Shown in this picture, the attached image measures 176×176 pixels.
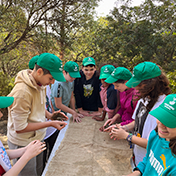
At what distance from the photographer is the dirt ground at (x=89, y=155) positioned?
5.48ft

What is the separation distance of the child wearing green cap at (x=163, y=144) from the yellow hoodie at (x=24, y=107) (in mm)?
1282

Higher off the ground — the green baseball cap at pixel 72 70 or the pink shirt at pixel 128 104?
the green baseball cap at pixel 72 70

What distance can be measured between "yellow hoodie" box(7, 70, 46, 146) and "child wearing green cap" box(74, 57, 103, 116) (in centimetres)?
115

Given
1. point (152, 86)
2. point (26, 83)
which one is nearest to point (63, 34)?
point (26, 83)

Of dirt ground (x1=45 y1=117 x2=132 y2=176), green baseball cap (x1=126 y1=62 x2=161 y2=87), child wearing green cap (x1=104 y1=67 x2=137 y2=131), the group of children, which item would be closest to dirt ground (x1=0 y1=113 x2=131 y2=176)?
dirt ground (x1=45 y1=117 x2=132 y2=176)

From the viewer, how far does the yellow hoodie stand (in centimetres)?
165

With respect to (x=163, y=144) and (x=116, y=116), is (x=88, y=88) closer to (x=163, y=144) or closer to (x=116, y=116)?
(x=116, y=116)

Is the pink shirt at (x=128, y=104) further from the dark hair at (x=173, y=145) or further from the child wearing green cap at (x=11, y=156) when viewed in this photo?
the child wearing green cap at (x=11, y=156)

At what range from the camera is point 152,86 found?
4.96ft

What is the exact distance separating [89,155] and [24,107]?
1.02 metres

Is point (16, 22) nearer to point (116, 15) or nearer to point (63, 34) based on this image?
point (63, 34)

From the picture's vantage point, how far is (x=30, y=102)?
175cm

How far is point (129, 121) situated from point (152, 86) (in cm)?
73

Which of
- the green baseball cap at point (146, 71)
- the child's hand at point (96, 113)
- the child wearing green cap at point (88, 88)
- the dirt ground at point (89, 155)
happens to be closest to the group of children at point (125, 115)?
the green baseball cap at point (146, 71)
